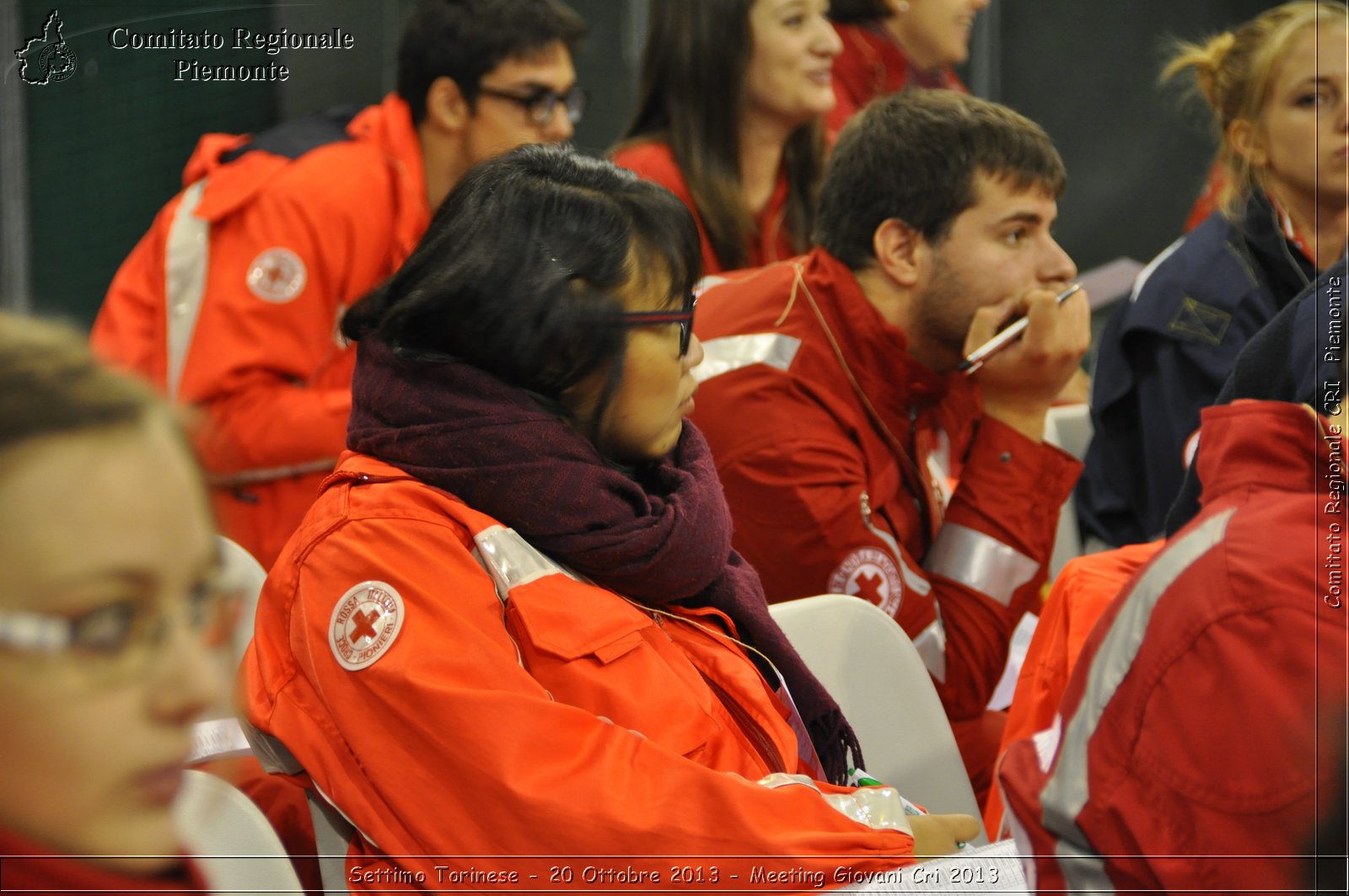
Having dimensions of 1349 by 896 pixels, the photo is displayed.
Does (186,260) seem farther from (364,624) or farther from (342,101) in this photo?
(364,624)

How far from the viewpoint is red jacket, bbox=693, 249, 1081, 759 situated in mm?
2020

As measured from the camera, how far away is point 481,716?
1.17 m

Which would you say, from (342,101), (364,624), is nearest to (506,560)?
(364,624)

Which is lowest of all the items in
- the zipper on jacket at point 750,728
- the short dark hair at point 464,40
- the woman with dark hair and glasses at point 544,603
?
the zipper on jacket at point 750,728

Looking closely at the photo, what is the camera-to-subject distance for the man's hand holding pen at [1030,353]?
7.04ft

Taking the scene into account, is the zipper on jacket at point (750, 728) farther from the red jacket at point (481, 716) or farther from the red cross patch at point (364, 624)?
the red cross patch at point (364, 624)

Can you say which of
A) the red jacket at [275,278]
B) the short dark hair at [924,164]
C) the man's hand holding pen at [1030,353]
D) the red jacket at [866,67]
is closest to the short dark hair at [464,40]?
the red jacket at [275,278]

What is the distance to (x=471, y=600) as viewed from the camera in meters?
1.25

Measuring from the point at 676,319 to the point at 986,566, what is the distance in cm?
87

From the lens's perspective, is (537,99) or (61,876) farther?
(537,99)

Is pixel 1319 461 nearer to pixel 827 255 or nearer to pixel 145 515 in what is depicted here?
pixel 145 515

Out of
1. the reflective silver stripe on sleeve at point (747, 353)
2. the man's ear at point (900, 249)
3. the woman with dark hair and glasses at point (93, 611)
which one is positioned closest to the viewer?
the woman with dark hair and glasses at point (93, 611)

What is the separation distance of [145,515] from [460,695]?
2.22 feet

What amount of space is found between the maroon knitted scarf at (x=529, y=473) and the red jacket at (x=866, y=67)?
215cm
